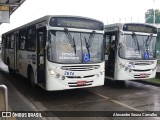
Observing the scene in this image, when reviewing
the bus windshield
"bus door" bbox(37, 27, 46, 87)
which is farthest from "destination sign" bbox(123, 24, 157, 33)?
"bus door" bbox(37, 27, 46, 87)

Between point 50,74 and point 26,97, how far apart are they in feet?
5.74

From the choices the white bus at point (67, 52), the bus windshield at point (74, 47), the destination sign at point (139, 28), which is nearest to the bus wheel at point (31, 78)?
the white bus at point (67, 52)

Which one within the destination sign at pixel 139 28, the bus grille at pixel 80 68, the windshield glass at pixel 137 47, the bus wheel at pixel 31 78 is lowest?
the bus wheel at pixel 31 78

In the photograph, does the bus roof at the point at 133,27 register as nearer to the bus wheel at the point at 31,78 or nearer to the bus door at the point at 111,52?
the bus door at the point at 111,52

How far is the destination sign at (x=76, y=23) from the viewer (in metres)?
9.45

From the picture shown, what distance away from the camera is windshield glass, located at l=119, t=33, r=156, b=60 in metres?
11.8

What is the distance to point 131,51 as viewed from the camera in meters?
11.9

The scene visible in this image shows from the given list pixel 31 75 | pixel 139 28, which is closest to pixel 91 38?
pixel 139 28

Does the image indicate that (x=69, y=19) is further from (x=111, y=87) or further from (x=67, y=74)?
(x=111, y=87)

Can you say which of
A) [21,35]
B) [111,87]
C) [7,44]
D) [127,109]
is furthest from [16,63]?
[127,109]

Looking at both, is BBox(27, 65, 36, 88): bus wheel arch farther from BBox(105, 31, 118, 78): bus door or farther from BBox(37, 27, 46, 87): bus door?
BBox(105, 31, 118, 78): bus door

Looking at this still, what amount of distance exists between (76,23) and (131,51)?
3.28 metres

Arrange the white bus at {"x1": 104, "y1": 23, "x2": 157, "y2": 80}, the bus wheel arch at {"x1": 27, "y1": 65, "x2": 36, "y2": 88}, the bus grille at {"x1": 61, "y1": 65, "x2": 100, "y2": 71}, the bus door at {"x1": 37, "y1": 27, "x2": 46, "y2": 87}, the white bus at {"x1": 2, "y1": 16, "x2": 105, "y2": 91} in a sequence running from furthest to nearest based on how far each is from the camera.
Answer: the white bus at {"x1": 104, "y1": 23, "x2": 157, "y2": 80} → the bus wheel arch at {"x1": 27, "y1": 65, "x2": 36, "y2": 88} → the bus door at {"x1": 37, "y1": 27, "x2": 46, "y2": 87} → the bus grille at {"x1": 61, "y1": 65, "x2": 100, "y2": 71} → the white bus at {"x1": 2, "y1": 16, "x2": 105, "y2": 91}

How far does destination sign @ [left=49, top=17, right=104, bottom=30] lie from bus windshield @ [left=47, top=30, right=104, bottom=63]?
9.9 inches
